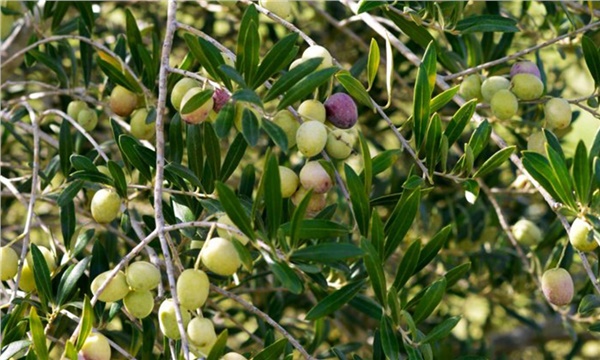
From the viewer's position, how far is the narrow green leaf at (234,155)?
1102 mm

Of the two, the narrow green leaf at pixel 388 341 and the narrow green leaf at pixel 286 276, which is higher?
the narrow green leaf at pixel 286 276

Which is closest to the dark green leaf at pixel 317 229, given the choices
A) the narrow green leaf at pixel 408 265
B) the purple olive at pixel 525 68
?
the narrow green leaf at pixel 408 265

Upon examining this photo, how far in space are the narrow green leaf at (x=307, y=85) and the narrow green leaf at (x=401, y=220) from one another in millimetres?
153

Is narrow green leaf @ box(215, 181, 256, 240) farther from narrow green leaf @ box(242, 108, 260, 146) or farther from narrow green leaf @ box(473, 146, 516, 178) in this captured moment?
narrow green leaf @ box(473, 146, 516, 178)

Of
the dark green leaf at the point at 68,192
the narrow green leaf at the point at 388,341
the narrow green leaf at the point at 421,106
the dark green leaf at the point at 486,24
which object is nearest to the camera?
the narrow green leaf at the point at 388,341

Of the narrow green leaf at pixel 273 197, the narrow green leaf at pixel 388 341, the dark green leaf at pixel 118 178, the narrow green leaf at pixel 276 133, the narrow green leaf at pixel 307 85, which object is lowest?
the narrow green leaf at pixel 388 341

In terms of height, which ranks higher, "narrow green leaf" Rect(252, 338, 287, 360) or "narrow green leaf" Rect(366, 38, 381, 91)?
"narrow green leaf" Rect(366, 38, 381, 91)

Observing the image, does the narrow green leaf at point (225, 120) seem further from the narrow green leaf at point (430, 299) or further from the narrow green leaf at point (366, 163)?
the narrow green leaf at point (430, 299)

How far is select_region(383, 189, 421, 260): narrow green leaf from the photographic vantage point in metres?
0.98

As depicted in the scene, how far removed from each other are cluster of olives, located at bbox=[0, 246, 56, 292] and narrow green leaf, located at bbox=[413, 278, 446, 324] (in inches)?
17.9

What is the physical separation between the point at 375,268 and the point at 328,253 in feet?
0.19

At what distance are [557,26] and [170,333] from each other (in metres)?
1.05

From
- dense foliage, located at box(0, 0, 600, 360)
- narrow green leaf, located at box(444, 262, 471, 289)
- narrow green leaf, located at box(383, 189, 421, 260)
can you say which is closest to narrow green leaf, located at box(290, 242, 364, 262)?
dense foliage, located at box(0, 0, 600, 360)

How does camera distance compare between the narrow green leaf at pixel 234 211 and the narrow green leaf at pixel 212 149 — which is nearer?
the narrow green leaf at pixel 234 211
